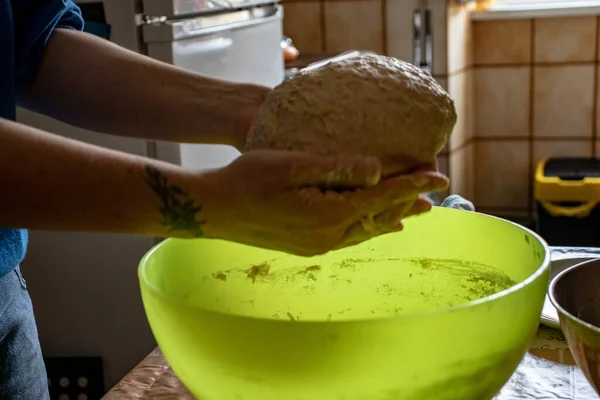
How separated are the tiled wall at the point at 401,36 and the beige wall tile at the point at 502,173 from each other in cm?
4

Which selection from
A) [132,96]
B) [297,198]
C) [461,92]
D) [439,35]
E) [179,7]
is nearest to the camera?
[297,198]

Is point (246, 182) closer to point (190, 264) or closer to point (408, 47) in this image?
point (190, 264)

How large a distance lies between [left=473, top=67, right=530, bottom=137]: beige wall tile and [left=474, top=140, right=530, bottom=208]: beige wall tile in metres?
0.04

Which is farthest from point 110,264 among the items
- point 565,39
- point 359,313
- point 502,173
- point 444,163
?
point 565,39

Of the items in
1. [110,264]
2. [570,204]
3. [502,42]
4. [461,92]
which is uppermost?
[502,42]

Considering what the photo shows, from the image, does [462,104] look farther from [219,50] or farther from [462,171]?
[219,50]

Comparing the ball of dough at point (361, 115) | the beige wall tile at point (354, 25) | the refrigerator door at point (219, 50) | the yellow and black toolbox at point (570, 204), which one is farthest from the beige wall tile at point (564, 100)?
the ball of dough at point (361, 115)

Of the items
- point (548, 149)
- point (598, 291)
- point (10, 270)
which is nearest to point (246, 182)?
point (598, 291)

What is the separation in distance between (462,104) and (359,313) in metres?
1.65

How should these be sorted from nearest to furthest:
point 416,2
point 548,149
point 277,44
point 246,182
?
point 246,182 → point 277,44 → point 416,2 → point 548,149

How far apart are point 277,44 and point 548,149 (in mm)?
1010

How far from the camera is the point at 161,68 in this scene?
2.68ft

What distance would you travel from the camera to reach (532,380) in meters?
0.68

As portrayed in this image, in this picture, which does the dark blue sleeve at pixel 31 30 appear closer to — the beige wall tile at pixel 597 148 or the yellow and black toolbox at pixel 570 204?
the yellow and black toolbox at pixel 570 204
